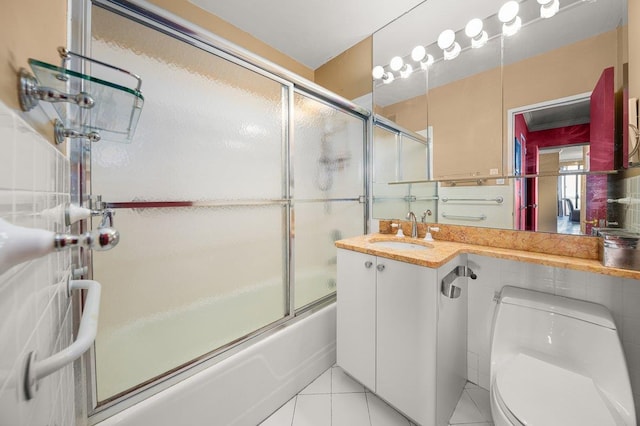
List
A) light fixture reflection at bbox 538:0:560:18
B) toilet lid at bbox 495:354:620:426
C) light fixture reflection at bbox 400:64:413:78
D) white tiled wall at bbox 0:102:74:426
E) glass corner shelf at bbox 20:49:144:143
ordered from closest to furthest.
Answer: white tiled wall at bbox 0:102:74:426 < glass corner shelf at bbox 20:49:144:143 < toilet lid at bbox 495:354:620:426 < light fixture reflection at bbox 538:0:560:18 < light fixture reflection at bbox 400:64:413:78

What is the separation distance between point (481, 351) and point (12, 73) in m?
2.12

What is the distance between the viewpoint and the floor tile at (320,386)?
1.47 metres

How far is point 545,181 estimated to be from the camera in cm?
126

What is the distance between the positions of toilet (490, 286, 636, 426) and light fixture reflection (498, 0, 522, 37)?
4.69 ft

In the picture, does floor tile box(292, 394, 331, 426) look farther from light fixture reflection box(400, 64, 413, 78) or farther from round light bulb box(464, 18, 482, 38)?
round light bulb box(464, 18, 482, 38)

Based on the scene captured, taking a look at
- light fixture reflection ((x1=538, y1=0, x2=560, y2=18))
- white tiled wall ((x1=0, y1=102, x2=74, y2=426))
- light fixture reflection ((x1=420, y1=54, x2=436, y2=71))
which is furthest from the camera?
light fixture reflection ((x1=420, y1=54, x2=436, y2=71))

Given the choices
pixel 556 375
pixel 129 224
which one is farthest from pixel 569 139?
pixel 129 224

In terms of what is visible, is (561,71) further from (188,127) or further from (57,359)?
(57,359)

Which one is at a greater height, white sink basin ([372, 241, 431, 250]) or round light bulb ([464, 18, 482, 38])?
round light bulb ([464, 18, 482, 38])

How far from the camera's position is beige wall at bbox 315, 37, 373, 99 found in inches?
78.7

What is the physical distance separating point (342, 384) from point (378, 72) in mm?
2268

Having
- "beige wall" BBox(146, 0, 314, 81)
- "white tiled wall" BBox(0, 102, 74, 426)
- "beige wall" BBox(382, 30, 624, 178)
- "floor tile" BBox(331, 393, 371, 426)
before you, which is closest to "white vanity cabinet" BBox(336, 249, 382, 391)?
"floor tile" BBox(331, 393, 371, 426)

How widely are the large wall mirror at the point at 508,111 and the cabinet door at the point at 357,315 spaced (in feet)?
2.24

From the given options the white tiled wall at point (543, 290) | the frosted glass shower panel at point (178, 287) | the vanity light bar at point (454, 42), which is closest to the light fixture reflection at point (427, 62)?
the vanity light bar at point (454, 42)
